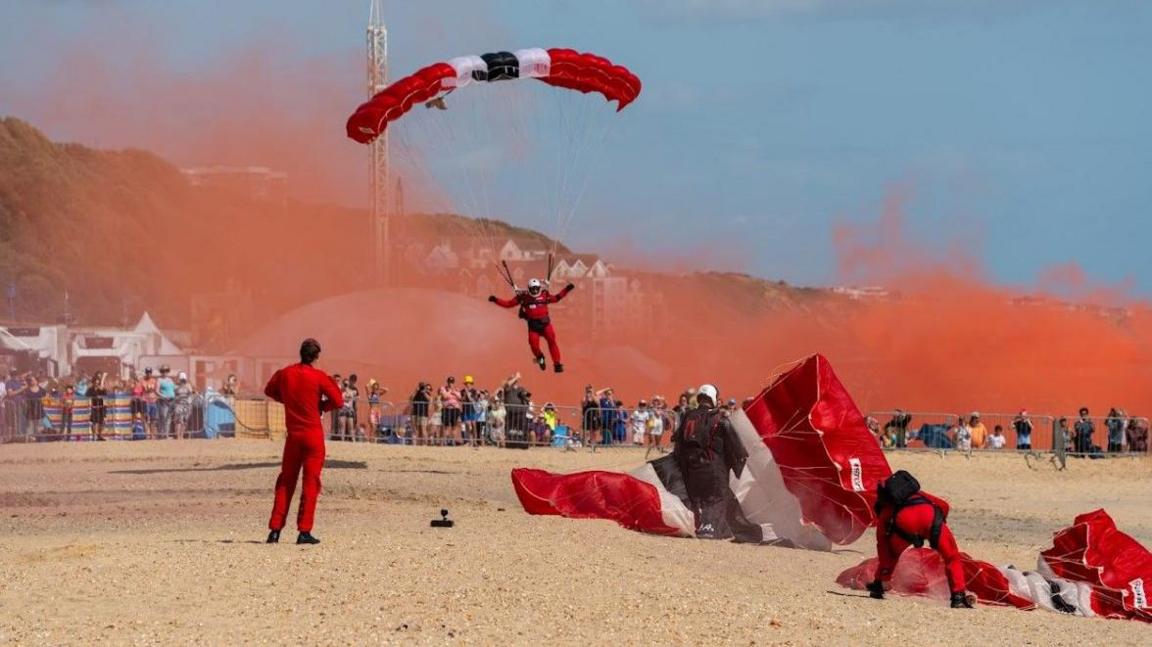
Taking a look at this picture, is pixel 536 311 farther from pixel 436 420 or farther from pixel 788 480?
pixel 436 420

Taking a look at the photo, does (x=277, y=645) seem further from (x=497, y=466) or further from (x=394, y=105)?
(x=497, y=466)

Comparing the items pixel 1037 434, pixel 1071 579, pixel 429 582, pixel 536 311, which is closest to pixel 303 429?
pixel 429 582

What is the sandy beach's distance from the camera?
1106cm

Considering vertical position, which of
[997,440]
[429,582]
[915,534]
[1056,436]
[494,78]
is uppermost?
[494,78]

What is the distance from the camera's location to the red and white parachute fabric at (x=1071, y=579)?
1381 centimetres

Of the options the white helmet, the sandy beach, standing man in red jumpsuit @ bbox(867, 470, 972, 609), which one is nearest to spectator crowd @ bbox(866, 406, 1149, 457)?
the sandy beach

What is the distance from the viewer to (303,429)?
14.7 metres

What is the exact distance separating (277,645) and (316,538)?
4674 mm

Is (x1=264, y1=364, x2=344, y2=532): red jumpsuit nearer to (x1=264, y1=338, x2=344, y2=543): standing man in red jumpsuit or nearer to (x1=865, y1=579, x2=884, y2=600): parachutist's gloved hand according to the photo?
(x1=264, y1=338, x2=344, y2=543): standing man in red jumpsuit

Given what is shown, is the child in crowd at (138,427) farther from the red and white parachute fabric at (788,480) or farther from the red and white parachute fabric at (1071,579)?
the red and white parachute fabric at (1071,579)

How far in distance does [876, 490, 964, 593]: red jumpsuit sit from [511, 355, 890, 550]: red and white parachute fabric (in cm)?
336

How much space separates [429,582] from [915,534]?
415 cm

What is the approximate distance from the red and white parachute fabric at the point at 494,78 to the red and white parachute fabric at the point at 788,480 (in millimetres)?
8988

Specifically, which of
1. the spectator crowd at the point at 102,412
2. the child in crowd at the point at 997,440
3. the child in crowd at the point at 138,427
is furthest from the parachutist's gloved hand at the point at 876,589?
the child in crowd at the point at 997,440
